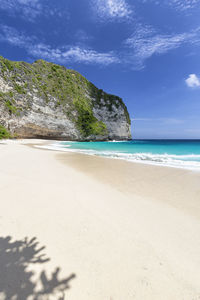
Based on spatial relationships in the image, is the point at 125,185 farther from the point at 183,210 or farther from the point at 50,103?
the point at 50,103

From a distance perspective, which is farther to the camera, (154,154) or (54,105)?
(54,105)

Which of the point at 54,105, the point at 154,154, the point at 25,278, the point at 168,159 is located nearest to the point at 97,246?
the point at 25,278

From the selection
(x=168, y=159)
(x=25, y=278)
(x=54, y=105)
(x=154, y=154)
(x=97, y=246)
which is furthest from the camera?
(x=54, y=105)

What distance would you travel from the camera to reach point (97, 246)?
1.97 metres

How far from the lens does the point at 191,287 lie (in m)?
1.45

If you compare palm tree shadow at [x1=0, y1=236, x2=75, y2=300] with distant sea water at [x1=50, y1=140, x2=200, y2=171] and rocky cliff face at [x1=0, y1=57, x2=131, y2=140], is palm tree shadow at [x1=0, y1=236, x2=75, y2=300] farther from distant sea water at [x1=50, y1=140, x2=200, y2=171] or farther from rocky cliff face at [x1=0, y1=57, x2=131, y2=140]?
rocky cliff face at [x1=0, y1=57, x2=131, y2=140]

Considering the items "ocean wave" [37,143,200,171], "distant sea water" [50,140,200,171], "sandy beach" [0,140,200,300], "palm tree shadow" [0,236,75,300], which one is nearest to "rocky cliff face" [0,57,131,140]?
"distant sea water" [50,140,200,171]

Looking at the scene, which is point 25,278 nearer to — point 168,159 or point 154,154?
point 168,159

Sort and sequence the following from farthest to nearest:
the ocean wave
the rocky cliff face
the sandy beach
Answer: the rocky cliff face < the ocean wave < the sandy beach

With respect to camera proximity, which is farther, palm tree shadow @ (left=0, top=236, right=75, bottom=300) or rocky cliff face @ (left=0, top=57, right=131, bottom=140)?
rocky cliff face @ (left=0, top=57, right=131, bottom=140)

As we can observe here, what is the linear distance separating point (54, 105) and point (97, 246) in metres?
51.9

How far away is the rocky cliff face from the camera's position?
3766 cm

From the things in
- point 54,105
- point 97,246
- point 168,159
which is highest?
point 54,105

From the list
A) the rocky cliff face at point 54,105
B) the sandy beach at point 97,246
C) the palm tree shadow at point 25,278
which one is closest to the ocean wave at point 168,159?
the sandy beach at point 97,246
